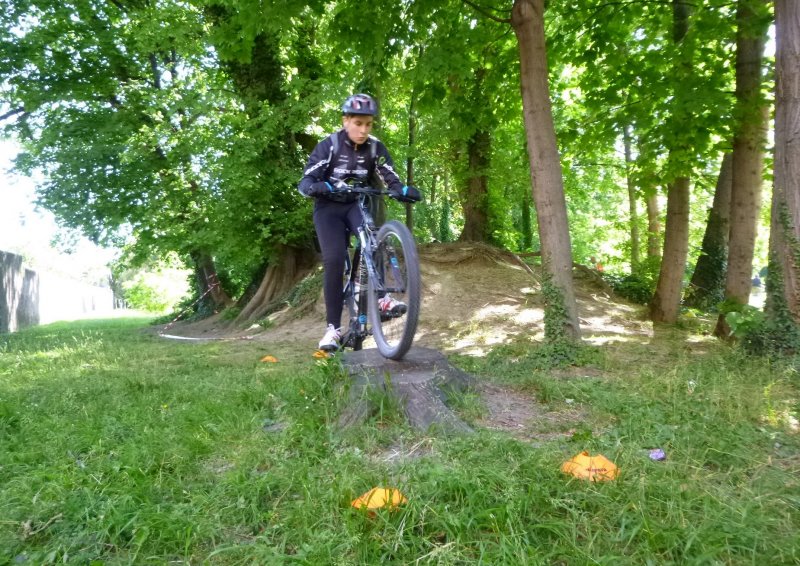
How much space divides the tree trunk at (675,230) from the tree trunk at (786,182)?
2.34m

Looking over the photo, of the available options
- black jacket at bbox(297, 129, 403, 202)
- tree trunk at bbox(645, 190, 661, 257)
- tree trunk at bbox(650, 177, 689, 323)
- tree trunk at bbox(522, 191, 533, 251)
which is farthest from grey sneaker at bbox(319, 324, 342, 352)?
tree trunk at bbox(522, 191, 533, 251)

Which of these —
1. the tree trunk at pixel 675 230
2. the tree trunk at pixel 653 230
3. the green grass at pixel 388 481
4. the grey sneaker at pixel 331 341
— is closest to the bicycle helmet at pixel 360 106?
the grey sneaker at pixel 331 341

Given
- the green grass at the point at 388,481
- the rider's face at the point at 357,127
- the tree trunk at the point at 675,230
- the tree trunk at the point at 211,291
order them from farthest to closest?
the tree trunk at the point at 211,291 → the tree trunk at the point at 675,230 → the rider's face at the point at 357,127 → the green grass at the point at 388,481

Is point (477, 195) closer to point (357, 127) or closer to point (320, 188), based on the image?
point (357, 127)

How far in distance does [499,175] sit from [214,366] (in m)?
9.64

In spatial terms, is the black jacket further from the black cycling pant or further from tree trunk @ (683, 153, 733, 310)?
tree trunk @ (683, 153, 733, 310)

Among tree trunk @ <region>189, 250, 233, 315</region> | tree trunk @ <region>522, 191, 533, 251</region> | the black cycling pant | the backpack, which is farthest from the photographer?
tree trunk @ <region>522, 191, 533, 251</region>

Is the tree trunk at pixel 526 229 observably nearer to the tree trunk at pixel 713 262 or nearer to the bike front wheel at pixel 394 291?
the tree trunk at pixel 713 262

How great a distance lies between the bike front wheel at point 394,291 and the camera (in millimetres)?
3910

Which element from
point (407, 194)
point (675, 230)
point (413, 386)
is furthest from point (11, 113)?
point (413, 386)

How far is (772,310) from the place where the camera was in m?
5.21

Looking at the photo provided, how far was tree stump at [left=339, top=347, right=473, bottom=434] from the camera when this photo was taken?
3311mm

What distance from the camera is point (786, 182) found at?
5227mm

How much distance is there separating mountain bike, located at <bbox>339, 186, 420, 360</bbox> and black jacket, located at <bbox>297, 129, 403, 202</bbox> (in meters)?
0.18
